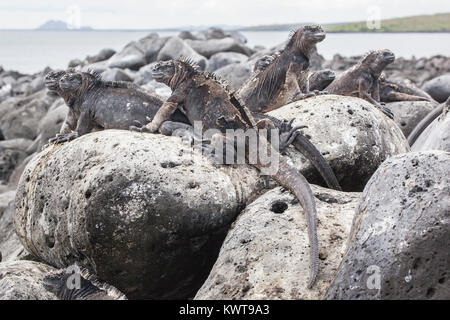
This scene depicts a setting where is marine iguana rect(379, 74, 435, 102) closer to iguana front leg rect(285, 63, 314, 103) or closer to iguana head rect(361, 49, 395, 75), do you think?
iguana head rect(361, 49, 395, 75)

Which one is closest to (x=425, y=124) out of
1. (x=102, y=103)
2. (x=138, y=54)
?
(x=102, y=103)

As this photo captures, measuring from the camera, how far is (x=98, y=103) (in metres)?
5.83

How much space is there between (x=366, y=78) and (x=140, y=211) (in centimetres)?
434

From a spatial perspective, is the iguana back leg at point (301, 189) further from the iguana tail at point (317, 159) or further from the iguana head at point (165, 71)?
the iguana head at point (165, 71)

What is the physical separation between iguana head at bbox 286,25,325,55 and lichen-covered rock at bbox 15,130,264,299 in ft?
9.76

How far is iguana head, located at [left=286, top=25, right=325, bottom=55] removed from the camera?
7102mm

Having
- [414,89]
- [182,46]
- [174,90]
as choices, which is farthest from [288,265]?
[182,46]

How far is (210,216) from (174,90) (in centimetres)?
180

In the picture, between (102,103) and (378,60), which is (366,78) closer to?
(378,60)

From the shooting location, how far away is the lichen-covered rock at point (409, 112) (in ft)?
25.2

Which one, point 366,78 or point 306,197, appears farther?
point 366,78

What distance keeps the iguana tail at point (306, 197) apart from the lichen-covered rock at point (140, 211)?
302mm
